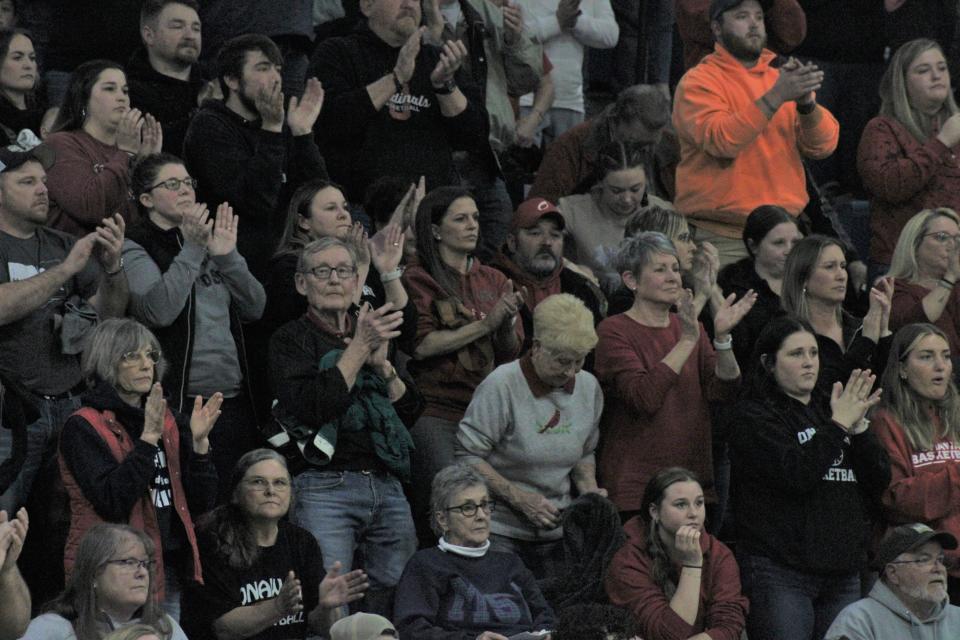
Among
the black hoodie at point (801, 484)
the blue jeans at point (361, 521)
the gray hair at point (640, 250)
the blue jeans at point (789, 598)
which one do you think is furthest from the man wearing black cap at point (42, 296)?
the blue jeans at point (789, 598)

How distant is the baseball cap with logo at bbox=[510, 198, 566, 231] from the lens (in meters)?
9.13

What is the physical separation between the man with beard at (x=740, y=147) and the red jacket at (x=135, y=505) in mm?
3583

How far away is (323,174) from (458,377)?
1280 mm

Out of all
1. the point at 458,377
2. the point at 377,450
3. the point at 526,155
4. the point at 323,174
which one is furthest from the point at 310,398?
the point at 526,155

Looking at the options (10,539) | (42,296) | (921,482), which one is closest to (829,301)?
(921,482)

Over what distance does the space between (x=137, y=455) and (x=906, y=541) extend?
10.3 ft

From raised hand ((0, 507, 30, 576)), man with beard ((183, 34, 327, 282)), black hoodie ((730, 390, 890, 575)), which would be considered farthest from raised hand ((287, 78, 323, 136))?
raised hand ((0, 507, 30, 576))

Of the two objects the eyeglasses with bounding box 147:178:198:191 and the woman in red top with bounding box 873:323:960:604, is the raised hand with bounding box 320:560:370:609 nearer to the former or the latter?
the eyeglasses with bounding box 147:178:198:191

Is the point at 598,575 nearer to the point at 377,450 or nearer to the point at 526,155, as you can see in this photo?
the point at 377,450

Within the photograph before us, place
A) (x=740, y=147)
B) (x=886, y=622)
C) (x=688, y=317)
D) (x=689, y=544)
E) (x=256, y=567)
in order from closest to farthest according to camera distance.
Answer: (x=256, y=567) → (x=689, y=544) → (x=886, y=622) → (x=688, y=317) → (x=740, y=147)

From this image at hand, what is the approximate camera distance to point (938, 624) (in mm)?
7953

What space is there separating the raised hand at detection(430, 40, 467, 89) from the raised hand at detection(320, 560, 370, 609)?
3100mm

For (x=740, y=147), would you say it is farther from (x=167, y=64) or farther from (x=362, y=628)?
(x=362, y=628)

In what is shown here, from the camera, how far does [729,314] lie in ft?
27.8
